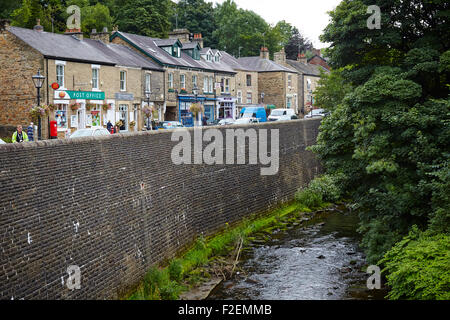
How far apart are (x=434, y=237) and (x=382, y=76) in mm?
5521

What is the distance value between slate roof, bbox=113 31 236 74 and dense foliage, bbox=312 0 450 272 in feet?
100

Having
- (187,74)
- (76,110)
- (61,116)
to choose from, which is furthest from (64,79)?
(187,74)

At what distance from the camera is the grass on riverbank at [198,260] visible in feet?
49.9

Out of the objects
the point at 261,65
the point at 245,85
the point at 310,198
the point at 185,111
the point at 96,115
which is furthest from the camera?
the point at 261,65

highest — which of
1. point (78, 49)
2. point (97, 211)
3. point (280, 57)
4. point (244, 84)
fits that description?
point (280, 57)

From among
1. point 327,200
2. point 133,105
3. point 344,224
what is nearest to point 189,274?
point 344,224

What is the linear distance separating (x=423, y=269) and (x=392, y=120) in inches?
179

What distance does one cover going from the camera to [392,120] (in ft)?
51.2

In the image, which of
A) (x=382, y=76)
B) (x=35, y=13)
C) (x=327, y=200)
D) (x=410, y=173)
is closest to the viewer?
(x=410, y=173)

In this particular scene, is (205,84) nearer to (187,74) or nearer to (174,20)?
(187,74)

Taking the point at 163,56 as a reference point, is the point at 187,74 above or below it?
below

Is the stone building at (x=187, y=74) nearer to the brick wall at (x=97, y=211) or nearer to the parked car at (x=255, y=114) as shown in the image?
the parked car at (x=255, y=114)

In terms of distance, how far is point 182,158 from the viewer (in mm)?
20312
